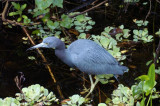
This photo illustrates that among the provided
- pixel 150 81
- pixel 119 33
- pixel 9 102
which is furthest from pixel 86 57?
pixel 119 33

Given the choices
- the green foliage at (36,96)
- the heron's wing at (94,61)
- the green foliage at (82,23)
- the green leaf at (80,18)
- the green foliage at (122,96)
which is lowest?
the green foliage at (122,96)

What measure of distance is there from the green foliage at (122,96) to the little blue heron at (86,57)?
22cm

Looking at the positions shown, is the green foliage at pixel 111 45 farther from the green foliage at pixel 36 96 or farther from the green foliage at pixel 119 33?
the green foliage at pixel 36 96

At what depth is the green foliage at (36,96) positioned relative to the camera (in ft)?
10.6

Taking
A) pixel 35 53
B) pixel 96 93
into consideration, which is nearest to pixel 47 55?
pixel 35 53

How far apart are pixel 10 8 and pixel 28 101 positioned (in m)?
2.27

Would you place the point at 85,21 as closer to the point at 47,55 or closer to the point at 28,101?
the point at 47,55

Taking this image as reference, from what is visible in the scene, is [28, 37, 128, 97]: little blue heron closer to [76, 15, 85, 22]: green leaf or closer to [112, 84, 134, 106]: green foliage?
[112, 84, 134, 106]: green foliage

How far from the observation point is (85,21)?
4707 millimetres

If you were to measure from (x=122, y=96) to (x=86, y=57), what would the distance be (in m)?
0.69

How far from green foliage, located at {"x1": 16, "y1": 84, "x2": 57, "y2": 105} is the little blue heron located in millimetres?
499

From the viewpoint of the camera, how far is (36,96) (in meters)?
3.24

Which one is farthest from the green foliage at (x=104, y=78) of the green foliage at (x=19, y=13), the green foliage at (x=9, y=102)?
the green foliage at (x=19, y=13)

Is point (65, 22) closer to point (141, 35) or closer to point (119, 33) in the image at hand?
point (119, 33)
